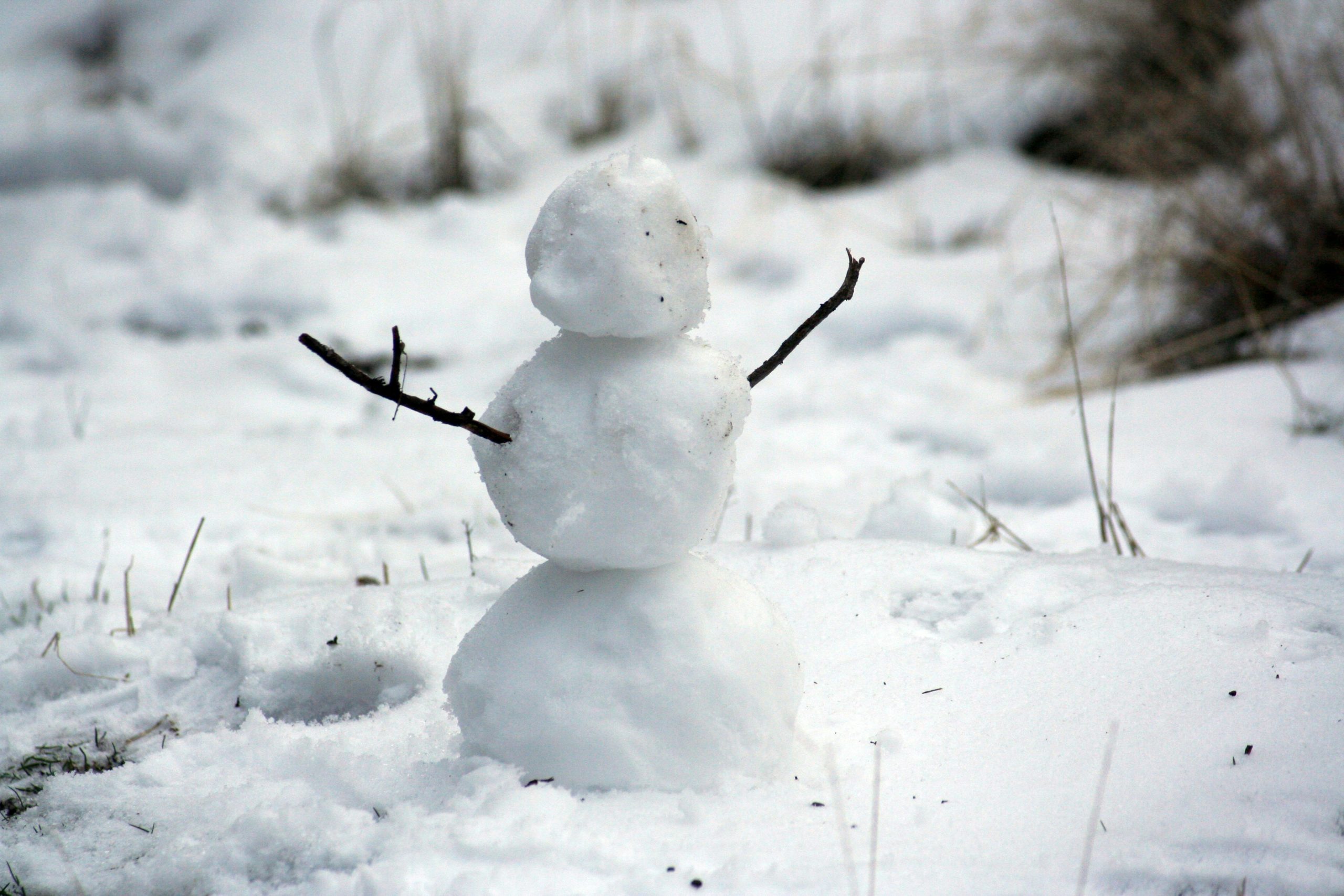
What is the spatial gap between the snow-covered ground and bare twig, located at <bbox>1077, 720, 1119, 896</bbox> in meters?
0.01

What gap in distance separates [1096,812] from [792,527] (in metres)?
0.97

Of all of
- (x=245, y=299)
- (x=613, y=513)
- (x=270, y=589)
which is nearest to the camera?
(x=613, y=513)

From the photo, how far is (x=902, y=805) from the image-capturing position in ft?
4.22

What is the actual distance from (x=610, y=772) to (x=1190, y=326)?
10.4 feet

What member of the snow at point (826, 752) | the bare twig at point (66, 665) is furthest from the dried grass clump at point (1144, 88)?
the bare twig at point (66, 665)

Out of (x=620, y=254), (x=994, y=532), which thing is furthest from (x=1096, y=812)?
(x=994, y=532)

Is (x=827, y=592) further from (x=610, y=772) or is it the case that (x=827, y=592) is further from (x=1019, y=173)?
(x=1019, y=173)

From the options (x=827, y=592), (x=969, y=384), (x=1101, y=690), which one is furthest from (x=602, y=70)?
(x=1101, y=690)

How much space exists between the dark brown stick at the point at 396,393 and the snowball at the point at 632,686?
260 millimetres

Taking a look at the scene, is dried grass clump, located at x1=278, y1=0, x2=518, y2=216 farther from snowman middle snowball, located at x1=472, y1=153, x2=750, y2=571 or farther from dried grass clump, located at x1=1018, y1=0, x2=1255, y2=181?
snowman middle snowball, located at x1=472, y1=153, x2=750, y2=571

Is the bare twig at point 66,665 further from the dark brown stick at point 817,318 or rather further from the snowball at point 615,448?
the dark brown stick at point 817,318

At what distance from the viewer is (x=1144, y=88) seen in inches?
189

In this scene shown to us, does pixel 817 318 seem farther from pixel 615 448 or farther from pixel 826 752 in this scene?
pixel 826 752

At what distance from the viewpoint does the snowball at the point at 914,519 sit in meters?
2.23
